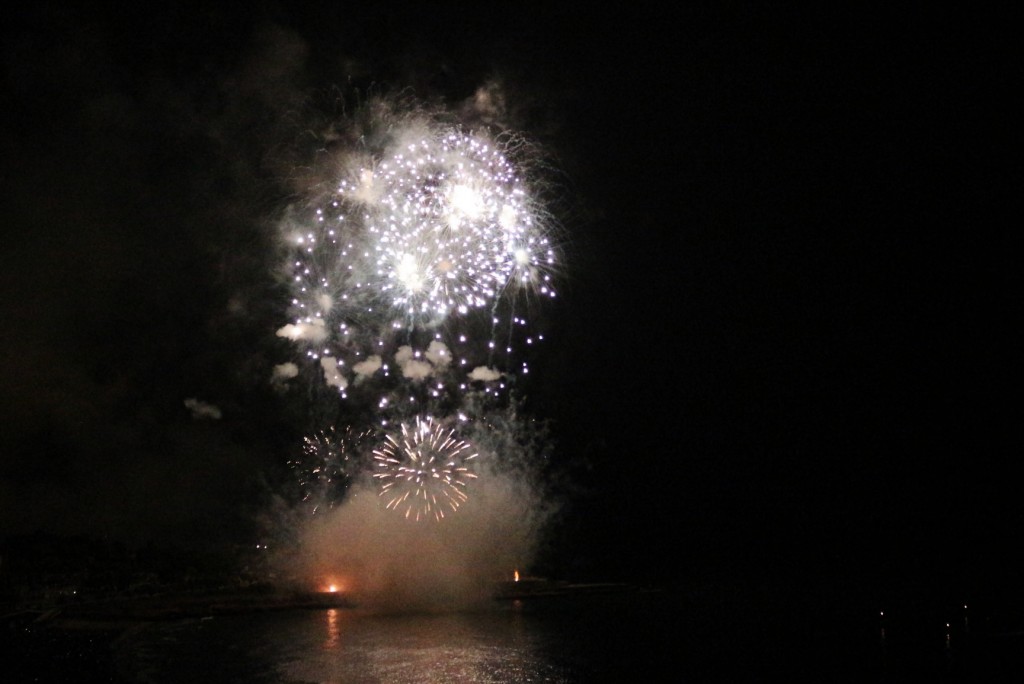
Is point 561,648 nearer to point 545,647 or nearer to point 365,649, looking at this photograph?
point 545,647

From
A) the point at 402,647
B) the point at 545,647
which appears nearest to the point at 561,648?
the point at 545,647

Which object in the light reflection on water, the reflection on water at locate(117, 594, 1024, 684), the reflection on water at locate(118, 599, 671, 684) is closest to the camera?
the light reflection on water

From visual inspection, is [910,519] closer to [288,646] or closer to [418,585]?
[418,585]

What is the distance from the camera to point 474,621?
116 ft

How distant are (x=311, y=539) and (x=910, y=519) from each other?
52304 mm

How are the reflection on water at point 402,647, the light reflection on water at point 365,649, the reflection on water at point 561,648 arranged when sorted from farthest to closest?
the reflection on water at point 561,648 → the reflection on water at point 402,647 → the light reflection on water at point 365,649

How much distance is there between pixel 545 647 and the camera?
91.0 feet

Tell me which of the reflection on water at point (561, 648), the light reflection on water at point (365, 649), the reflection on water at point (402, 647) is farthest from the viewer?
the reflection on water at point (561, 648)

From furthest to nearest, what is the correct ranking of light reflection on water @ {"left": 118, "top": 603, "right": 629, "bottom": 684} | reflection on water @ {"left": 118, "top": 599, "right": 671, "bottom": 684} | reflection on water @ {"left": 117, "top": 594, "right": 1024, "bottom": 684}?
reflection on water @ {"left": 117, "top": 594, "right": 1024, "bottom": 684}, reflection on water @ {"left": 118, "top": 599, "right": 671, "bottom": 684}, light reflection on water @ {"left": 118, "top": 603, "right": 629, "bottom": 684}

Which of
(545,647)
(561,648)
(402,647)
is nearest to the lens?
(561,648)

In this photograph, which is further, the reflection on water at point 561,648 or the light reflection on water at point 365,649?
the reflection on water at point 561,648

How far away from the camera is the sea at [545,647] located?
22875mm

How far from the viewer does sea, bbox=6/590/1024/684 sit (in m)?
22.9

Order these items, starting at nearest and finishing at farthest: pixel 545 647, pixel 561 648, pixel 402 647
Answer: pixel 561 648 → pixel 545 647 → pixel 402 647
